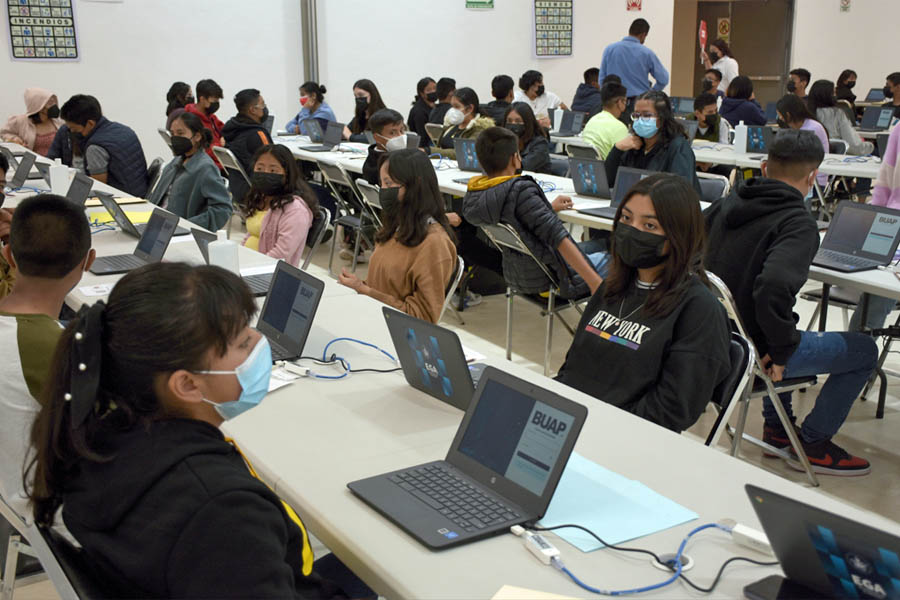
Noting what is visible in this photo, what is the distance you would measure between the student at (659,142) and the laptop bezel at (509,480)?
10.8 feet

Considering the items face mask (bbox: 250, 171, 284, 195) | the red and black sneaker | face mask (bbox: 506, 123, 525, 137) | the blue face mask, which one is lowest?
the red and black sneaker

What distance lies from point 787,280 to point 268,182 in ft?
7.56

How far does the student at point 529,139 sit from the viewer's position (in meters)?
6.24

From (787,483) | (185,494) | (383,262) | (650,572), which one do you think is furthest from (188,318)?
(383,262)

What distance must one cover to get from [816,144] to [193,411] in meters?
2.59

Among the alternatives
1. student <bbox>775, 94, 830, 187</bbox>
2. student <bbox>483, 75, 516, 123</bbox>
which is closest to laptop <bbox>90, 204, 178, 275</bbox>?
student <bbox>775, 94, 830, 187</bbox>

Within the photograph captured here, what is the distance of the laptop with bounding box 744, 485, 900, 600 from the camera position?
1.16m

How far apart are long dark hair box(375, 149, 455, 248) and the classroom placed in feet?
0.03

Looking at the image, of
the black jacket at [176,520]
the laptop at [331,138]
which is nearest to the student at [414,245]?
the black jacket at [176,520]

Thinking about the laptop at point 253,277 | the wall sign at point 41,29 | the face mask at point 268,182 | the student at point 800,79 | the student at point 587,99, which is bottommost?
the laptop at point 253,277

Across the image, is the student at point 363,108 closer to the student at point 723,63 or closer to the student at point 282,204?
the student at point 282,204

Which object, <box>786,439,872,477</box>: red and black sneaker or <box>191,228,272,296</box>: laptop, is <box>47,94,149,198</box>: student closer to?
<box>191,228,272,296</box>: laptop

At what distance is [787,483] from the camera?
5.74ft

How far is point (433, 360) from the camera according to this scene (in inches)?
84.5
